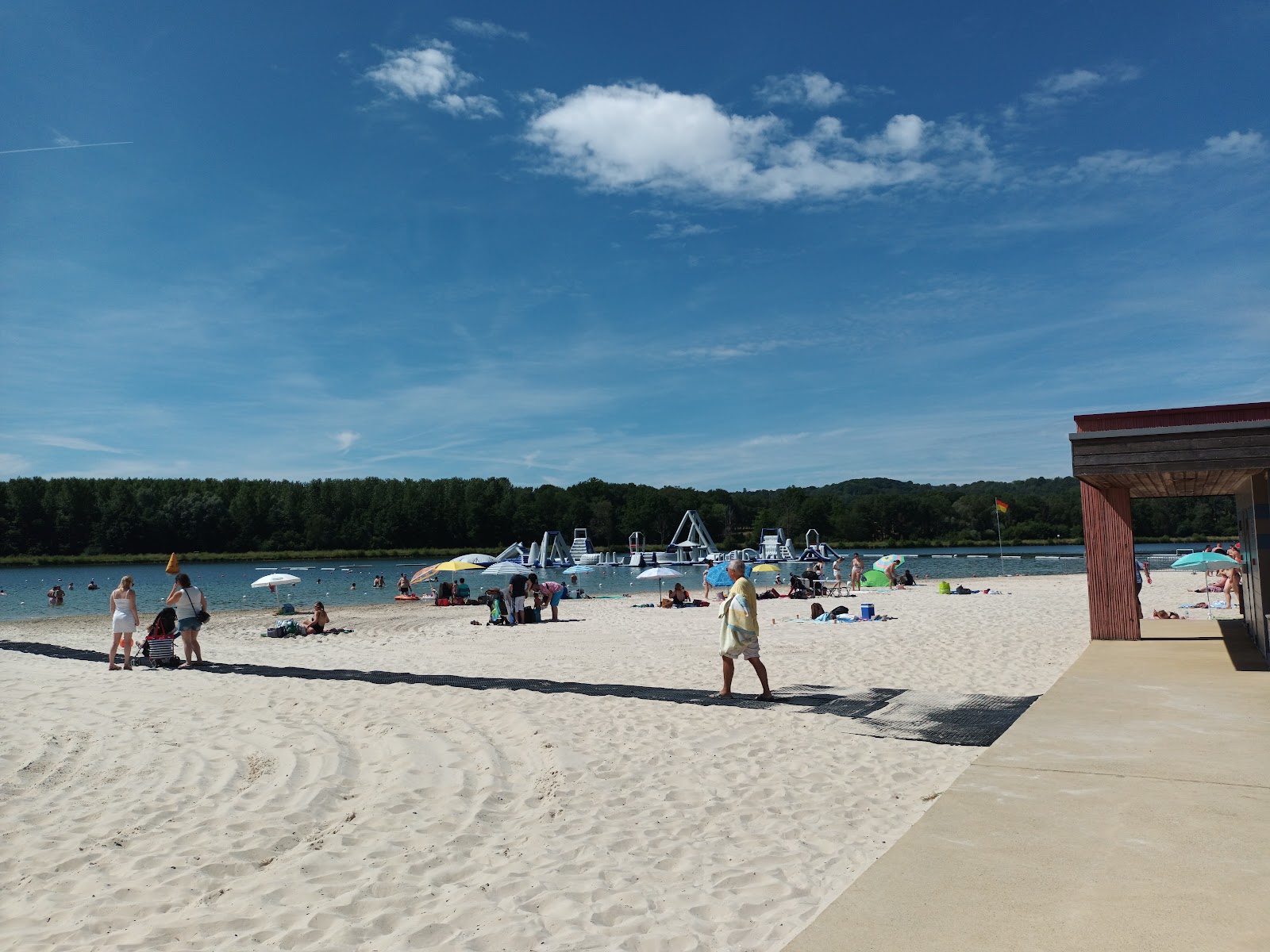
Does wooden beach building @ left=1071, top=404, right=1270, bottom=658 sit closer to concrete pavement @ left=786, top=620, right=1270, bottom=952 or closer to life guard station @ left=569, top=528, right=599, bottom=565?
concrete pavement @ left=786, top=620, right=1270, bottom=952

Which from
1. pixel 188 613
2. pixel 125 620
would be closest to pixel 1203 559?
pixel 188 613

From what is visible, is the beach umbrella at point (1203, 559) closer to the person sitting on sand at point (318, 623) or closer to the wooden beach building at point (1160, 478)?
the wooden beach building at point (1160, 478)

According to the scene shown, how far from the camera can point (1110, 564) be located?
11977 mm

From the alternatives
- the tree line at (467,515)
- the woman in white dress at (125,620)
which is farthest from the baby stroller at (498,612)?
the tree line at (467,515)

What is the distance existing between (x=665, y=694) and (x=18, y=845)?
5.84m

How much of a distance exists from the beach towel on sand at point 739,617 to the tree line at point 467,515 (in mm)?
93817

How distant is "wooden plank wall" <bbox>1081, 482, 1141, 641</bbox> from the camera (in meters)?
11.9

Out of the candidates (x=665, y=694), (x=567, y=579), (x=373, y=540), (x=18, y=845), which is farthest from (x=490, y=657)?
(x=373, y=540)

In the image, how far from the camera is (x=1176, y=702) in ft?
24.3

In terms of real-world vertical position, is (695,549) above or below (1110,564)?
above

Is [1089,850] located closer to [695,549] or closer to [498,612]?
[498,612]

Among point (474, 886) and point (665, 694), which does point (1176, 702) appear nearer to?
point (665, 694)

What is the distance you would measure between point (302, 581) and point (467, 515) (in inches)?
2384

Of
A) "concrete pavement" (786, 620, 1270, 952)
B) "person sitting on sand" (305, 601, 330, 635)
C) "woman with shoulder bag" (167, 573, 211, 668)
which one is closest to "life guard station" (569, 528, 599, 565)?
"person sitting on sand" (305, 601, 330, 635)
